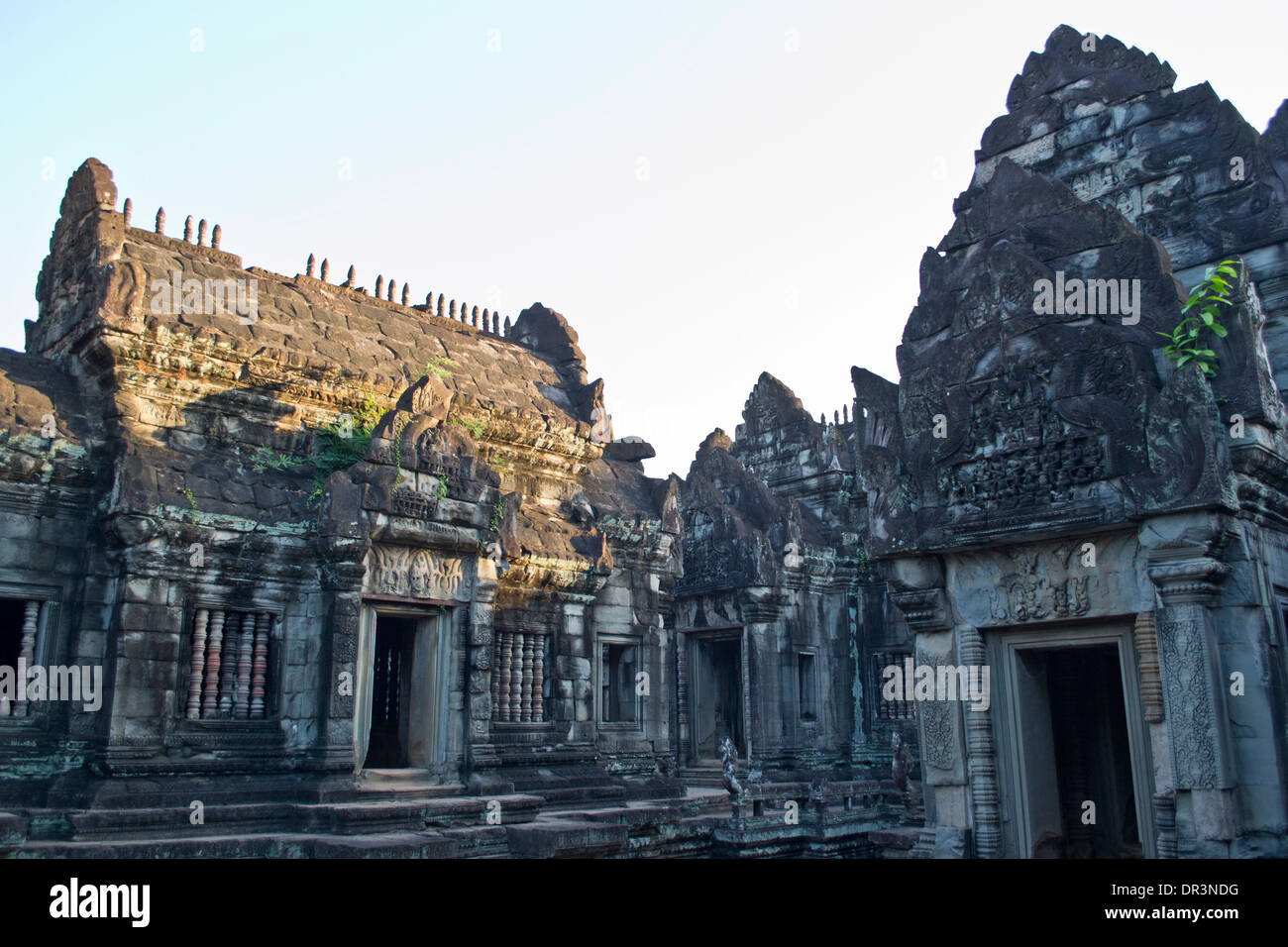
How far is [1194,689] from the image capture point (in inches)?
293

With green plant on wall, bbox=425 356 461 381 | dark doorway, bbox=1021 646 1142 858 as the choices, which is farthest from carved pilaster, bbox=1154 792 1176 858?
green plant on wall, bbox=425 356 461 381

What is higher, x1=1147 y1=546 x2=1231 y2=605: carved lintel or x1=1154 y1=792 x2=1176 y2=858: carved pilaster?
x1=1147 y1=546 x2=1231 y2=605: carved lintel

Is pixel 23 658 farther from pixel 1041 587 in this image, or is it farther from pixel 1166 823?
pixel 1166 823

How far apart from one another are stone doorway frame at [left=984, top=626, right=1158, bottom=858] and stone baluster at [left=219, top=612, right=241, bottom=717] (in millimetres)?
7440

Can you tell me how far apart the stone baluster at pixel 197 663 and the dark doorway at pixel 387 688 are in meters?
2.82

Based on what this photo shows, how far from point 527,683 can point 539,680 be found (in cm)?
18

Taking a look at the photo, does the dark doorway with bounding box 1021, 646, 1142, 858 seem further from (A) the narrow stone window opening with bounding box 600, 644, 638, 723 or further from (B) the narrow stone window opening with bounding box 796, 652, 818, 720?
(B) the narrow stone window opening with bounding box 796, 652, 818, 720

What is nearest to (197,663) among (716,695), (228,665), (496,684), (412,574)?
(228,665)

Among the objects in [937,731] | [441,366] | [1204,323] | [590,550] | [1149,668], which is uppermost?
[441,366]

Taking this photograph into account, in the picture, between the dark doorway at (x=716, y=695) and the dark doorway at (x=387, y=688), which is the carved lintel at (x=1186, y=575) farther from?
the dark doorway at (x=716, y=695)

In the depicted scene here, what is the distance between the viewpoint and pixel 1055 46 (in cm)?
1140

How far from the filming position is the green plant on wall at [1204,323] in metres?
7.92

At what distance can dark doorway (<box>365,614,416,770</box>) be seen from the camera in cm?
1375

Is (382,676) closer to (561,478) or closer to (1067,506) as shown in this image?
(561,478)
